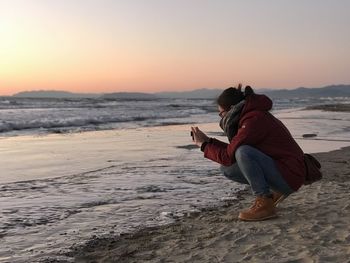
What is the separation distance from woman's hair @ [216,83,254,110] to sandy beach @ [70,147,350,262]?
1144 millimetres

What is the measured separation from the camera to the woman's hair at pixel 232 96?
4.28m

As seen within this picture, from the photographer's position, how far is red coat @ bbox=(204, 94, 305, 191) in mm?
4203

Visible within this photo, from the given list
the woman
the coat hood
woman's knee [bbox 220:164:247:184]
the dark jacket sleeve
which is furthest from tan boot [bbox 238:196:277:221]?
the coat hood

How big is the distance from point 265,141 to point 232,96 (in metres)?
0.50

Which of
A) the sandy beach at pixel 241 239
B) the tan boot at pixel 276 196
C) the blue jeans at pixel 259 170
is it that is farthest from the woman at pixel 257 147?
the sandy beach at pixel 241 239

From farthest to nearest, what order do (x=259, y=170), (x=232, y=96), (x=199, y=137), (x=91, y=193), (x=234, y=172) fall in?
(x=91, y=193) → (x=234, y=172) → (x=199, y=137) → (x=259, y=170) → (x=232, y=96)

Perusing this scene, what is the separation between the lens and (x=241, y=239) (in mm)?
4164

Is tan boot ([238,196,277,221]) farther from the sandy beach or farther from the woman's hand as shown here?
the woman's hand

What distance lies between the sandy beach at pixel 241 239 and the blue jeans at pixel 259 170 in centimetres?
33

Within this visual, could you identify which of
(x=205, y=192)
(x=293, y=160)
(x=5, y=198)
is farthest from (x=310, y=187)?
(x=5, y=198)

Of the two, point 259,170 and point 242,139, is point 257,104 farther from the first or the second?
point 259,170

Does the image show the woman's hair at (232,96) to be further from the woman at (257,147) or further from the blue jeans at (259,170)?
the blue jeans at (259,170)

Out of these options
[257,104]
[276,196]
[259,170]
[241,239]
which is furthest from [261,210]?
[257,104]

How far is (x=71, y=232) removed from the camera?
472 centimetres
